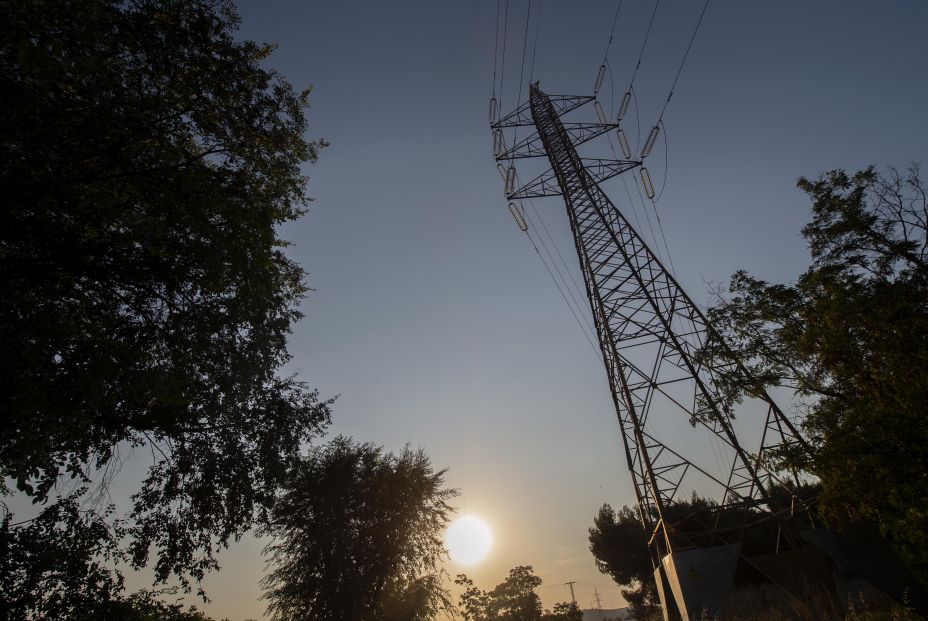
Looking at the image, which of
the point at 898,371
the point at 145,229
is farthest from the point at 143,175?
the point at 898,371

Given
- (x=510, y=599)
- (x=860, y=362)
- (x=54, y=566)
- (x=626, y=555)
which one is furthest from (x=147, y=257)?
(x=510, y=599)

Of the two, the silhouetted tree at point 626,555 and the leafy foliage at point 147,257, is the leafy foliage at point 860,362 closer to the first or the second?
the leafy foliage at point 147,257

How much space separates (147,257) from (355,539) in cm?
1945

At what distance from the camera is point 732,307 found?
603 inches

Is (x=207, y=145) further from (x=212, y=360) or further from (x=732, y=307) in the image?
(x=732, y=307)

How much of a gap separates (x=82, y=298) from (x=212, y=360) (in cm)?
256

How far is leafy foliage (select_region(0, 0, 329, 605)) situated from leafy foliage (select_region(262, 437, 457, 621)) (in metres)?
10.7

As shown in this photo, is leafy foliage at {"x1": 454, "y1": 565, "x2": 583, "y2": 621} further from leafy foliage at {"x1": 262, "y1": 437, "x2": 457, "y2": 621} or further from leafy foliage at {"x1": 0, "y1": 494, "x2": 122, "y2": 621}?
leafy foliage at {"x1": 0, "y1": 494, "x2": 122, "y2": 621}

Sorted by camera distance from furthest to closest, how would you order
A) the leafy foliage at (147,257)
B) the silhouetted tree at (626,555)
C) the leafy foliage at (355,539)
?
1. the silhouetted tree at (626,555)
2. the leafy foliage at (355,539)
3. the leafy foliage at (147,257)

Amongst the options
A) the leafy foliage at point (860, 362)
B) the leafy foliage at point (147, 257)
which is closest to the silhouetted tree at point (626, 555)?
the leafy foliage at point (860, 362)

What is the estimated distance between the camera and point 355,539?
74.9ft

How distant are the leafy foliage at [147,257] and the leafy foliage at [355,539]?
1068cm

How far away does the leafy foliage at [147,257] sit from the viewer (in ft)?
20.3

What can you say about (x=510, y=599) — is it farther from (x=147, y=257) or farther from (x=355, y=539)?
(x=147, y=257)
